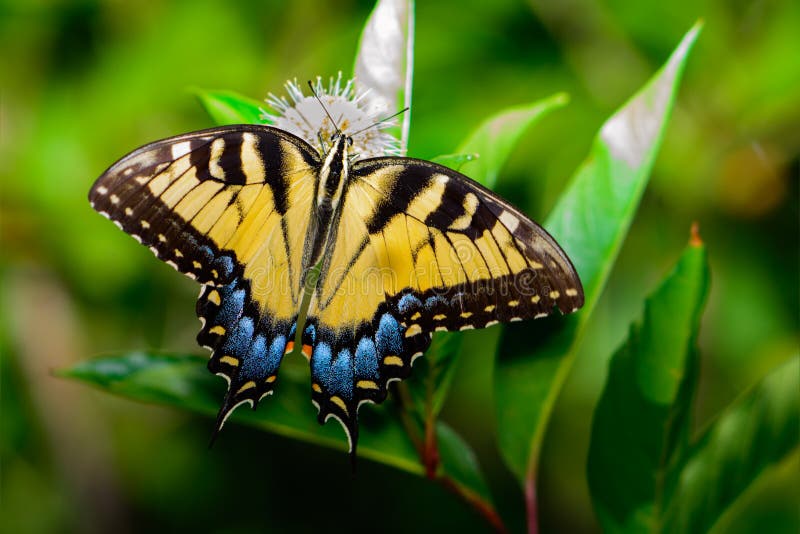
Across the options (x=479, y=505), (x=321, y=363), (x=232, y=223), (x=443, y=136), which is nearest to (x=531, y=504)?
(x=479, y=505)

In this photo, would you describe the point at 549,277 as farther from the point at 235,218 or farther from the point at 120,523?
the point at 120,523

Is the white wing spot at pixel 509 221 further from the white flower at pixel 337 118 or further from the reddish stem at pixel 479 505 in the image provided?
the reddish stem at pixel 479 505

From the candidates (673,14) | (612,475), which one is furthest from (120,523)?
(673,14)

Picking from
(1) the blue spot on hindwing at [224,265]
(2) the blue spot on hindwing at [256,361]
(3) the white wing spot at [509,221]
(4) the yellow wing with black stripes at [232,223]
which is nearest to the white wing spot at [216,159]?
(4) the yellow wing with black stripes at [232,223]

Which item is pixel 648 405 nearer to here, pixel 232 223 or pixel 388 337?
pixel 388 337

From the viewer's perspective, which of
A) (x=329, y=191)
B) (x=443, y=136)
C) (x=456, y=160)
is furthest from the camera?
(x=443, y=136)

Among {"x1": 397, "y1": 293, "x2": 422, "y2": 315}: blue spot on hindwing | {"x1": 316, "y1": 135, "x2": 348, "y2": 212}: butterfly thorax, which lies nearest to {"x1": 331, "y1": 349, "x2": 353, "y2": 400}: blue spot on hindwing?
{"x1": 397, "y1": 293, "x2": 422, "y2": 315}: blue spot on hindwing
